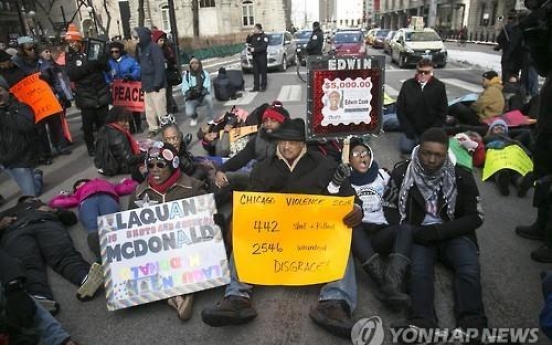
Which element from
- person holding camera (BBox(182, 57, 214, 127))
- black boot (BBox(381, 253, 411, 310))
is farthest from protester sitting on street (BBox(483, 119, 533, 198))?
person holding camera (BBox(182, 57, 214, 127))

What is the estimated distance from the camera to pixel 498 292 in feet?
10.5

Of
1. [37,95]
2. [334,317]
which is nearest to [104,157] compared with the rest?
[37,95]

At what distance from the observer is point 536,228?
3973 millimetres

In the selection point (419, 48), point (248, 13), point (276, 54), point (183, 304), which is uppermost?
point (248, 13)

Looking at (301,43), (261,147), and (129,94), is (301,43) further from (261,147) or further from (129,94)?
(261,147)

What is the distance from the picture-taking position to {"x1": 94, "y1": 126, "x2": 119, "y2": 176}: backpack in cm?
616

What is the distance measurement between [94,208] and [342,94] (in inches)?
114

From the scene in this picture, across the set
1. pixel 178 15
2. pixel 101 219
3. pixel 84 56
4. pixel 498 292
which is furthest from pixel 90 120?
pixel 178 15

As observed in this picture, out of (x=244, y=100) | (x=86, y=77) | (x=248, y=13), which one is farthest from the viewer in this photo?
(x=248, y=13)

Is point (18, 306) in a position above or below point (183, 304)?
above

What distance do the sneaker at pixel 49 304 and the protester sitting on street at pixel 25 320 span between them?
1.55 ft

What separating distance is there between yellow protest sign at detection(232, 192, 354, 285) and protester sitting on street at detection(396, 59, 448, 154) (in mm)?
3732

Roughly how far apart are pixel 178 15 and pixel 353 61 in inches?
2084

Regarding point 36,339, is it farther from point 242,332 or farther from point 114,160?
point 114,160
